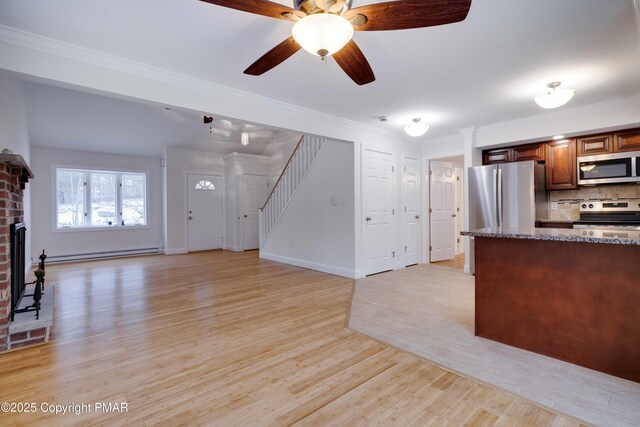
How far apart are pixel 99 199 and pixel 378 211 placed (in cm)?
653

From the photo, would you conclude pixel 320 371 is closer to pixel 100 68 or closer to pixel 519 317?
pixel 519 317

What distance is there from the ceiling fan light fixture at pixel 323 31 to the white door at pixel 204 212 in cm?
704

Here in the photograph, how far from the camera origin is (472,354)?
2.39m

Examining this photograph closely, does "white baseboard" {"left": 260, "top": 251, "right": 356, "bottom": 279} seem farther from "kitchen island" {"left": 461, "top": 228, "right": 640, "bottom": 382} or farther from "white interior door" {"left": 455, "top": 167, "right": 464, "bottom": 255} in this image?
"white interior door" {"left": 455, "top": 167, "right": 464, "bottom": 255}

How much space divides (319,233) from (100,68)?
376 cm

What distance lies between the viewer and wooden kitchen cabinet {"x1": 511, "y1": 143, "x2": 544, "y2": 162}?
4701 mm

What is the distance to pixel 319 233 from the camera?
5.46 m

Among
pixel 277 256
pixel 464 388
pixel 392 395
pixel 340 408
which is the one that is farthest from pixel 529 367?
pixel 277 256

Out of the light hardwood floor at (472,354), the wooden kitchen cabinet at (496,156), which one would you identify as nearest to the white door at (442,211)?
the wooden kitchen cabinet at (496,156)

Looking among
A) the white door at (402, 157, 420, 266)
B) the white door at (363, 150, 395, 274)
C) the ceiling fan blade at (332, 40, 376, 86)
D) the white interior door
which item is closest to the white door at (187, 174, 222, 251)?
the white door at (363, 150, 395, 274)

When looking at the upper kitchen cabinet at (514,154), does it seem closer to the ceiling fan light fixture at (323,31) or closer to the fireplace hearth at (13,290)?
the ceiling fan light fixture at (323,31)

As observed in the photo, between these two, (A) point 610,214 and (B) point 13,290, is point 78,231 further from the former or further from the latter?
(A) point 610,214

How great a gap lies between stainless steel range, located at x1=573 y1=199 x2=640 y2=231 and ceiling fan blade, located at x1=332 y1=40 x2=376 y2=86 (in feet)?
13.0

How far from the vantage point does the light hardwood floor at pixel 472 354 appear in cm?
180
